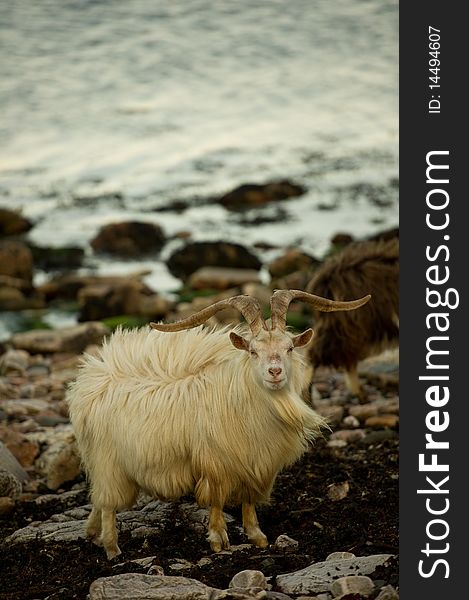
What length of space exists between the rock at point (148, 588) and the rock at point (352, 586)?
73cm

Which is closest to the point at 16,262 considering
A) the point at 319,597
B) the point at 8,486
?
the point at 8,486

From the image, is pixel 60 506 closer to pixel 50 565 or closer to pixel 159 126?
pixel 50 565

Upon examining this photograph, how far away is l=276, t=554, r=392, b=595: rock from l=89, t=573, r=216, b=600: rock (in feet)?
1.77

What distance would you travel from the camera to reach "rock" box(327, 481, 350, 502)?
28.5 ft

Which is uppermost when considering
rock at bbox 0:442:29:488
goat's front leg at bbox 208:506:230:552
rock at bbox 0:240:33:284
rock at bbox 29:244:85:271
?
rock at bbox 29:244:85:271

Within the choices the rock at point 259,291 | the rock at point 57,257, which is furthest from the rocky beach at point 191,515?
the rock at point 57,257

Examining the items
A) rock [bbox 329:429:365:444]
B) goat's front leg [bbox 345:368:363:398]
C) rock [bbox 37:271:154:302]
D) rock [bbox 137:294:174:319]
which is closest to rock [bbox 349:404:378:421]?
goat's front leg [bbox 345:368:363:398]

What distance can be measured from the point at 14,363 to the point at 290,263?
27.0 feet

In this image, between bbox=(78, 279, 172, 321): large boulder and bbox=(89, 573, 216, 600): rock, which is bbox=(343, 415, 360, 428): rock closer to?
bbox=(89, 573, 216, 600): rock

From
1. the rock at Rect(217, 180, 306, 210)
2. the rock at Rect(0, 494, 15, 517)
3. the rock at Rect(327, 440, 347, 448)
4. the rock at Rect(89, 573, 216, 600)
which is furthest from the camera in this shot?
the rock at Rect(217, 180, 306, 210)

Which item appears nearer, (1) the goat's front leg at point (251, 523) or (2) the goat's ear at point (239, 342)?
(2) the goat's ear at point (239, 342)

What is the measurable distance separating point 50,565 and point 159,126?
2413cm

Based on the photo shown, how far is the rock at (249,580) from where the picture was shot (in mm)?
6426

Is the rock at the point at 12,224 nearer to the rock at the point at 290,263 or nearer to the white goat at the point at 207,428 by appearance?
the rock at the point at 290,263
